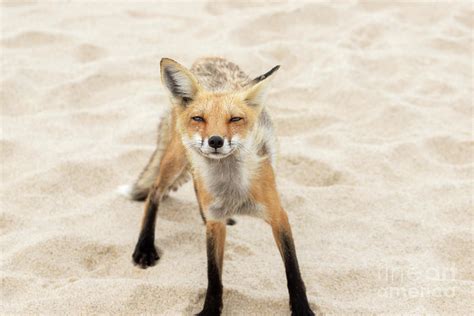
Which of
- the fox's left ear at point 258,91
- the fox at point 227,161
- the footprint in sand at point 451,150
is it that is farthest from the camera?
the footprint in sand at point 451,150

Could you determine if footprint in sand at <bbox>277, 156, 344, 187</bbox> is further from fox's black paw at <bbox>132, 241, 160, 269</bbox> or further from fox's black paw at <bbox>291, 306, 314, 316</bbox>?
fox's black paw at <bbox>291, 306, 314, 316</bbox>

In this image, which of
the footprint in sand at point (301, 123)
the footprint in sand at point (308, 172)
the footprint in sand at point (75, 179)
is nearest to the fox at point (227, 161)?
the footprint in sand at point (308, 172)

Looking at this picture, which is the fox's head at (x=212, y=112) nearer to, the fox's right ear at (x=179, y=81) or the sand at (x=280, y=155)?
the fox's right ear at (x=179, y=81)

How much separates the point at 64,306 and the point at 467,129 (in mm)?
3700

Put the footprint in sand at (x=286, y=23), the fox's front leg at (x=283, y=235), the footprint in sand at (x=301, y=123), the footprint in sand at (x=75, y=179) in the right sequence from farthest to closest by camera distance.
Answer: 1. the footprint in sand at (x=286, y=23)
2. the footprint in sand at (x=301, y=123)
3. the footprint in sand at (x=75, y=179)
4. the fox's front leg at (x=283, y=235)

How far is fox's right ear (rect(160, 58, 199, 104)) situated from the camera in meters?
3.13

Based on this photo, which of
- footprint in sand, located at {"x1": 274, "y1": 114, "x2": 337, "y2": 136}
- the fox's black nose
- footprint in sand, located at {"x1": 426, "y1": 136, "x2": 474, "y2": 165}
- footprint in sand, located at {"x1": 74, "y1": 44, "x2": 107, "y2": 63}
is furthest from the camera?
footprint in sand, located at {"x1": 74, "y1": 44, "x2": 107, "y2": 63}

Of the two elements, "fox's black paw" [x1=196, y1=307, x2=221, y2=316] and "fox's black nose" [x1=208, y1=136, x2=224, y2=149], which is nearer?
"fox's black nose" [x1=208, y1=136, x2=224, y2=149]

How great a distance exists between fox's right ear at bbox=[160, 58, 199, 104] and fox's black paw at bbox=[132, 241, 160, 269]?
1.12 metres

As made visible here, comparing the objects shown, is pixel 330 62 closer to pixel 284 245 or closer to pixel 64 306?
pixel 284 245

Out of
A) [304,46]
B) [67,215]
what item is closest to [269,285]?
[67,215]

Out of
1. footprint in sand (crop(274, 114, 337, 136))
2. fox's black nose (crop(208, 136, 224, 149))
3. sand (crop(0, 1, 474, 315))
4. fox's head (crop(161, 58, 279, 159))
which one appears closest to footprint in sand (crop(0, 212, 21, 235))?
sand (crop(0, 1, 474, 315))

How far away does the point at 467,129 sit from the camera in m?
5.18

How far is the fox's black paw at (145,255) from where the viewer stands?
3.78 metres
